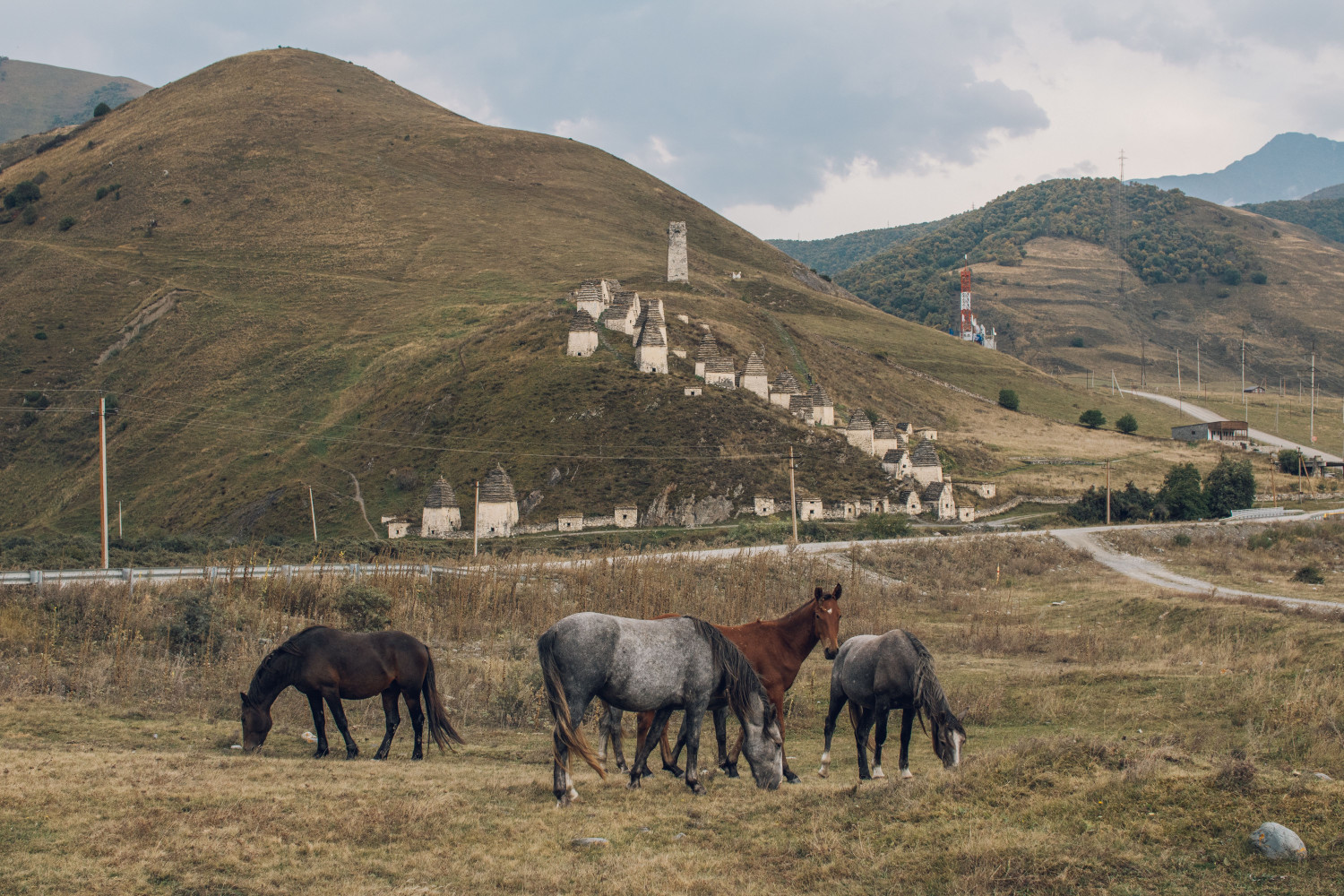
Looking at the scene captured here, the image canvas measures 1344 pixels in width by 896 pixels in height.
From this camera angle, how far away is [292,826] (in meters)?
10.0

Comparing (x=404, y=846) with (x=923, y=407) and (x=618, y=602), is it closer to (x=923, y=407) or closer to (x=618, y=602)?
(x=618, y=602)

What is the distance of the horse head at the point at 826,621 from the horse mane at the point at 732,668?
1568mm

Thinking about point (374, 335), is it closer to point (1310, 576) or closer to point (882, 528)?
point (882, 528)

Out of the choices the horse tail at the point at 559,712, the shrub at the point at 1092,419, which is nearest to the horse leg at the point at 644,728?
the horse tail at the point at 559,712

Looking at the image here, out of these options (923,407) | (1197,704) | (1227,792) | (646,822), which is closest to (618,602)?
(1197,704)

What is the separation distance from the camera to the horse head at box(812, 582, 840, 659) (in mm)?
13109

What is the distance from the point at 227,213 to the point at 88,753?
476 feet

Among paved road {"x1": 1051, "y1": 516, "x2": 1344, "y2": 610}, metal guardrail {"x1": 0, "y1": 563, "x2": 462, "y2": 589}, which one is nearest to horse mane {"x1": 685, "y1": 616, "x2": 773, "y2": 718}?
metal guardrail {"x1": 0, "y1": 563, "x2": 462, "y2": 589}

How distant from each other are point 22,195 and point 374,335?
75.6 metres

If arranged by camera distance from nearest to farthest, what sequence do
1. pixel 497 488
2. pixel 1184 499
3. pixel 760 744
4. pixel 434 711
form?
1. pixel 760 744
2. pixel 434 711
3. pixel 497 488
4. pixel 1184 499

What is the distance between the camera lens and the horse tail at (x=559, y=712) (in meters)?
11.1

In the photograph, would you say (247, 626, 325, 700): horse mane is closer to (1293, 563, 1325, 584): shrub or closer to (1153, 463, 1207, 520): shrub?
(1293, 563, 1325, 584): shrub

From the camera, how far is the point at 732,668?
38.7 ft

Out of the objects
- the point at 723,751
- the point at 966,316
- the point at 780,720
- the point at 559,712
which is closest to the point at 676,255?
the point at 966,316
